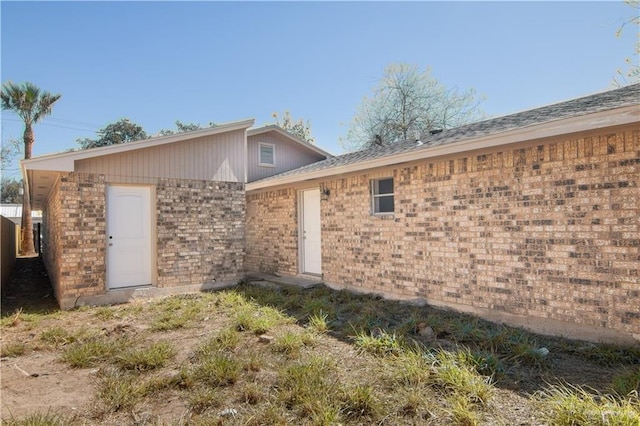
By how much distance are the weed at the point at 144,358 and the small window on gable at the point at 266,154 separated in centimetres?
1003

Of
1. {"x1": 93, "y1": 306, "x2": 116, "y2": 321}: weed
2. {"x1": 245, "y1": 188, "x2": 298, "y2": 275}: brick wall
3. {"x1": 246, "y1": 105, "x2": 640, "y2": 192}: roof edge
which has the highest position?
{"x1": 246, "y1": 105, "x2": 640, "y2": 192}: roof edge

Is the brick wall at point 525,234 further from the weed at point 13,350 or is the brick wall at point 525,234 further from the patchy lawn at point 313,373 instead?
the weed at point 13,350

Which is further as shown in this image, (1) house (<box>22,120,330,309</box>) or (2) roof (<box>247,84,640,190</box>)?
(1) house (<box>22,120,330,309</box>)

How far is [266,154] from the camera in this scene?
14.3 metres

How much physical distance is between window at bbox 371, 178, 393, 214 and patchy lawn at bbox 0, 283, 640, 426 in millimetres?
2416

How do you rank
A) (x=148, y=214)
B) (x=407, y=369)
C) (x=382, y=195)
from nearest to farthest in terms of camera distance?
(x=407, y=369), (x=382, y=195), (x=148, y=214)

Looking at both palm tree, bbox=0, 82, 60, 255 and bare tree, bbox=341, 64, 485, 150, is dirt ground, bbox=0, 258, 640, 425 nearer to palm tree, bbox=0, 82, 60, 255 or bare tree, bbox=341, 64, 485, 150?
bare tree, bbox=341, 64, 485, 150

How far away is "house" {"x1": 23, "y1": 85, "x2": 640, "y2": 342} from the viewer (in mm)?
4727

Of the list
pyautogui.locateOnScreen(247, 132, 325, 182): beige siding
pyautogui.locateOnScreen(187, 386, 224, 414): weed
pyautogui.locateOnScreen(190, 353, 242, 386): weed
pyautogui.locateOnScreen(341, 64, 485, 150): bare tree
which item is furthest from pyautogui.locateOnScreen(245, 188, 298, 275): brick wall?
pyautogui.locateOnScreen(341, 64, 485, 150): bare tree

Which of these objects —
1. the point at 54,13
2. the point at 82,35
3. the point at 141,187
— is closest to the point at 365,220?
the point at 141,187

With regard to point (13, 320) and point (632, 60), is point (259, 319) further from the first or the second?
point (632, 60)

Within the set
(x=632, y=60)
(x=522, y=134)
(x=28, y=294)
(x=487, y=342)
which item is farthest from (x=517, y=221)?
(x=28, y=294)

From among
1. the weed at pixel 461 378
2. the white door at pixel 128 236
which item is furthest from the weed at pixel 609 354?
the white door at pixel 128 236

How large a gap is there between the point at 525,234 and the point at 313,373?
146 inches
